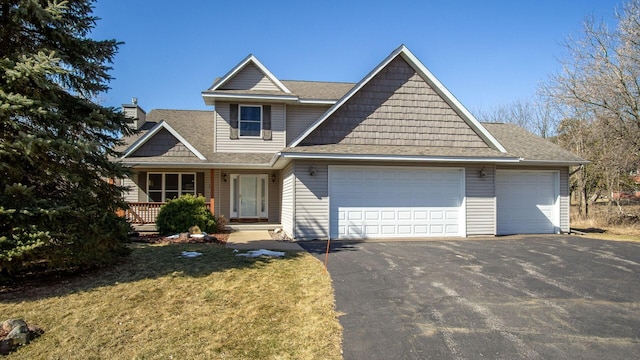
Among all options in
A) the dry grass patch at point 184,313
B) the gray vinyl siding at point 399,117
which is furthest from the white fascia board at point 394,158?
the dry grass patch at point 184,313

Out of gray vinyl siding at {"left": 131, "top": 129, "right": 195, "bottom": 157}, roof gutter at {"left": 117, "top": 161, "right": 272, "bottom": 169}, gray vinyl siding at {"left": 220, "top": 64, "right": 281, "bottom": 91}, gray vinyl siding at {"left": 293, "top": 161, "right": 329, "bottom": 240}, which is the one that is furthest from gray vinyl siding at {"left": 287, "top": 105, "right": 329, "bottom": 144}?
gray vinyl siding at {"left": 293, "top": 161, "right": 329, "bottom": 240}

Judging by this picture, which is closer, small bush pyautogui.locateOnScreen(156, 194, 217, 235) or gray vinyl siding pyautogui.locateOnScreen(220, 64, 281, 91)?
small bush pyautogui.locateOnScreen(156, 194, 217, 235)

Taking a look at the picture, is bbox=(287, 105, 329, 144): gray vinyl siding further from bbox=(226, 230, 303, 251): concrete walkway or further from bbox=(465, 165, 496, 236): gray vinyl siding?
bbox=(465, 165, 496, 236): gray vinyl siding

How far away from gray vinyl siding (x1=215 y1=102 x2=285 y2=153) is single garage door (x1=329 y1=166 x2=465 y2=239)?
502 cm

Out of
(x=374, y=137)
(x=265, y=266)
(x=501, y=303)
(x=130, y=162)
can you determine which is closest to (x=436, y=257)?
(x=501, y=303)

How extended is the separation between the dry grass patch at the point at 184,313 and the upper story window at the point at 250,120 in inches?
355

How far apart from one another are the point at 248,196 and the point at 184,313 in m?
11.0

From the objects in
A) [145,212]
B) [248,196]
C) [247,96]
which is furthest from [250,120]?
[145,212]

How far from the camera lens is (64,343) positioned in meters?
4.49

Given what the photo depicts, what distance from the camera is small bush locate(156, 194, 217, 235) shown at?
12.8 m

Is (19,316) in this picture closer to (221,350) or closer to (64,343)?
(64,343)

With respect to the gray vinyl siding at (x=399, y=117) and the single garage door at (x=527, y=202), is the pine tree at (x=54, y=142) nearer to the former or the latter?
the gray vinyl siding at (x=399, y=117)

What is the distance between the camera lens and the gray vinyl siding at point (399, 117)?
1238 centimetres

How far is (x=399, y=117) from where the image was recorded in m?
12.7
